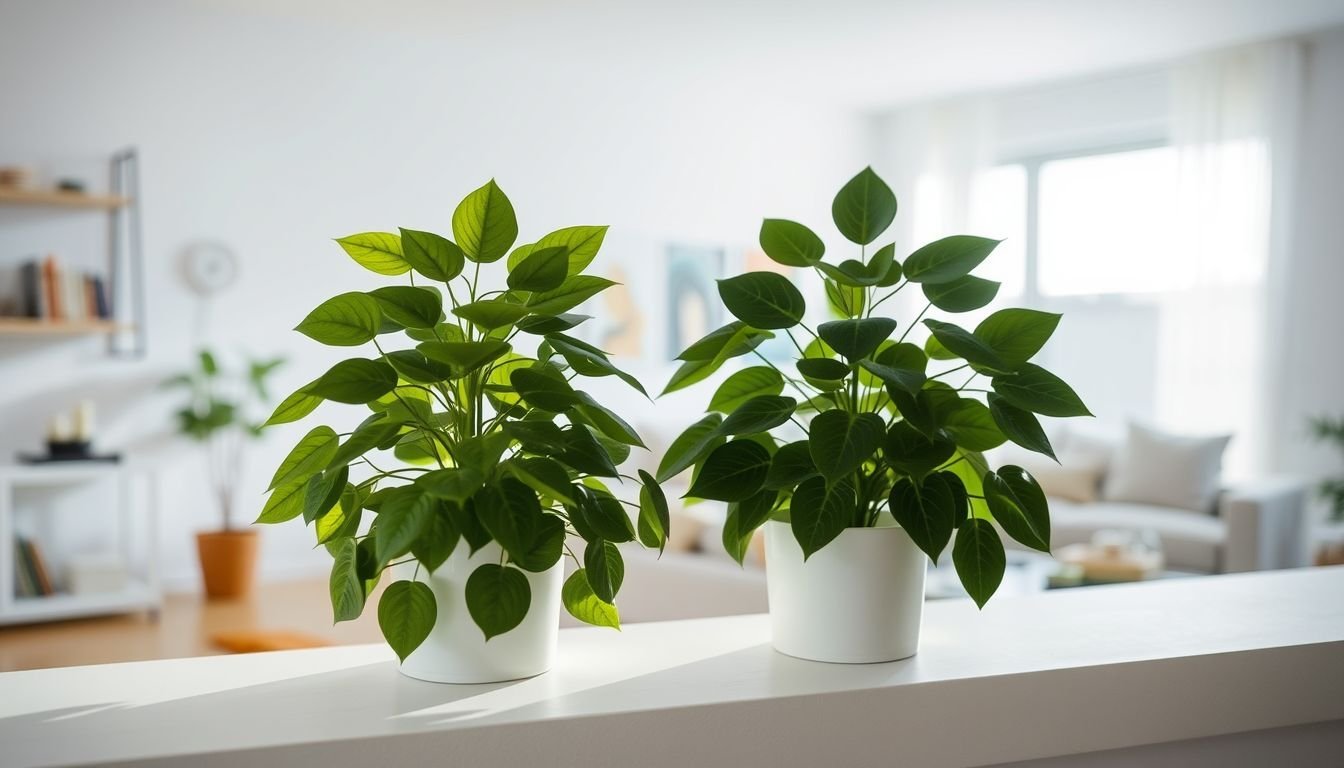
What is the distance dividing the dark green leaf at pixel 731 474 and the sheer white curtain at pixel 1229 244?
19.7 ft

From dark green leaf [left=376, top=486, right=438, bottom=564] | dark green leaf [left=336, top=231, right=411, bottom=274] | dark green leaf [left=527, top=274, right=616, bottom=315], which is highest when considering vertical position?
dark green leaf [left=336, top=231, right=411, bottom=274]

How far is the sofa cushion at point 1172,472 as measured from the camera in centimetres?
516

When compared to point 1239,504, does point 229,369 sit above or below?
above

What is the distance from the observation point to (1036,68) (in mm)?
6602

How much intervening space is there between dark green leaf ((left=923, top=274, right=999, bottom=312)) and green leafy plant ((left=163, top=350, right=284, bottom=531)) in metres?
4.57

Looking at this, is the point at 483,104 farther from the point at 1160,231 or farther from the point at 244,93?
the point at 1160,231

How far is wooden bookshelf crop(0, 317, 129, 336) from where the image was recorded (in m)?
4.64

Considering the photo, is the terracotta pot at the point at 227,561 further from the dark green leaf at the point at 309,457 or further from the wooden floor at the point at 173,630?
the dark green leaf at the point at 309,457

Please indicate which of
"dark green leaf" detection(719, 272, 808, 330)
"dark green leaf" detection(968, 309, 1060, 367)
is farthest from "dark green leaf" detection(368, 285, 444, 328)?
"dark green leaf" detection(968, 309, 1060, 367)

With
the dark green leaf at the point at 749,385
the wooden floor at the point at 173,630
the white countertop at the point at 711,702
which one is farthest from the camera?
the wooden floor at the point at 173,630

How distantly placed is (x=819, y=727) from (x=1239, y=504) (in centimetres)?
439

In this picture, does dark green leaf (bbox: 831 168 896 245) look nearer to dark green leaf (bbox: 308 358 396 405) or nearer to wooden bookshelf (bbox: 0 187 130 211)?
dark green leaf (bbox: 308 358 396 405)

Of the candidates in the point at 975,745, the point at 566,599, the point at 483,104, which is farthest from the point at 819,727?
the point at 483,104

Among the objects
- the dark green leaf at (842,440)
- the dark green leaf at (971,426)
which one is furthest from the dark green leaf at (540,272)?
the dark green leaf at (971,426)
